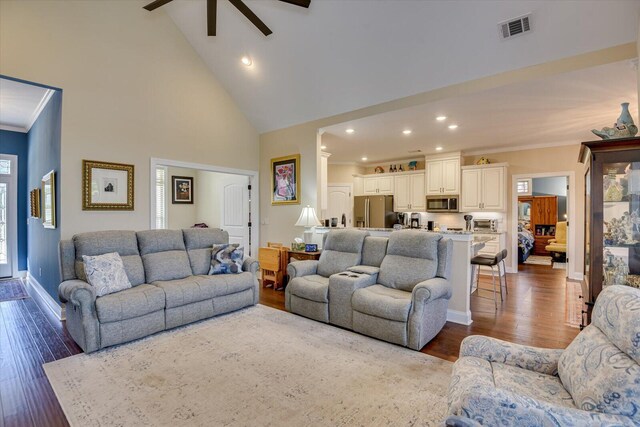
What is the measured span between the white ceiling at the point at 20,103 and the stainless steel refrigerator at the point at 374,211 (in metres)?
6.36

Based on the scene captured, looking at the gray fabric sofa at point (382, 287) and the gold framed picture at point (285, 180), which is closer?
the gray fabric sofa at point (382, 287)

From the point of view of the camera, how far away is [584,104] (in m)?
4.05

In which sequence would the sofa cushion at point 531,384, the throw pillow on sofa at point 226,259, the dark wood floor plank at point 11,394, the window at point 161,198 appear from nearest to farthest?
the sofa cushion at point 531,384 → the dark wood floor plank at point 11,394 → the throw pillow on sofa at point 226,259 → the window at point 161,198

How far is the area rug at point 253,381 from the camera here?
6.61ft

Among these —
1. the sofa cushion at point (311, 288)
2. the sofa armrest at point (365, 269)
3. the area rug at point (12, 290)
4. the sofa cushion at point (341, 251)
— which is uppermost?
the sofa cushion at point (341, 251)

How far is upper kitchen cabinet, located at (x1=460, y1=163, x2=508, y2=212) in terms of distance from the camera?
6.53 metres

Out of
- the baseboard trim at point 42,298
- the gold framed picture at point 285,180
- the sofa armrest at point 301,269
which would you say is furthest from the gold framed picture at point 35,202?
the sofa armrest at point 301,269

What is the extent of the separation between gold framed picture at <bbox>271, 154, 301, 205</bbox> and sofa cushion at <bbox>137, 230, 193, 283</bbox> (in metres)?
2.08

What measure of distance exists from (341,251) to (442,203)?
392 centimetres

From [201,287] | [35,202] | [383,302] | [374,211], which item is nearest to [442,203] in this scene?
[374,211]

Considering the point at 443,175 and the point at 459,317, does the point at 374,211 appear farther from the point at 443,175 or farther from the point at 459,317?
the point at 459,317

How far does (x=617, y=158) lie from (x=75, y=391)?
14.7ft

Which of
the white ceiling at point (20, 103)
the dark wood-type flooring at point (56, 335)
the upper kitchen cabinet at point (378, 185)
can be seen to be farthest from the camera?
the upper kitchen cabinet at point (378, 185)

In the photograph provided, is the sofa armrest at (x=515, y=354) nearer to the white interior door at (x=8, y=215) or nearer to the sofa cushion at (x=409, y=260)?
the sofa cushion at (x=409, y=260)
